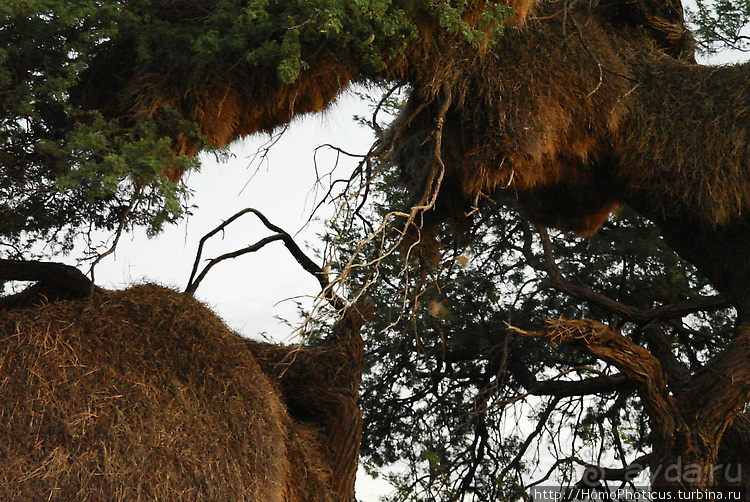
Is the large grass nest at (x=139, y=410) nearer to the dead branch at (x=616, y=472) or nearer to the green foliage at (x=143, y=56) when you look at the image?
the green foliage at (x=143, y=56)

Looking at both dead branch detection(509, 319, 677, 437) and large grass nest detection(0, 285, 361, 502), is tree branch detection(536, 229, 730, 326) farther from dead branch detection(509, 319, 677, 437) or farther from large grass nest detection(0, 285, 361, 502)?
large grass nest detection(0, 285, 361, 502)

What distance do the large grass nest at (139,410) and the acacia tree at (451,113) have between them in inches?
29.0

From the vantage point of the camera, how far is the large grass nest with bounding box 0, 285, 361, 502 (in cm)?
457

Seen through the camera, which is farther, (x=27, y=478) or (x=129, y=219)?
(x=129, y=219)

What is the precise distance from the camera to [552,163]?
6484mm

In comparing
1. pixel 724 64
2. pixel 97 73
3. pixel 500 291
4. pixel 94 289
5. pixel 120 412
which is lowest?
pixel 120 412

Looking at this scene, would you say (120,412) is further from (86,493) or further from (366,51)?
(366,51)

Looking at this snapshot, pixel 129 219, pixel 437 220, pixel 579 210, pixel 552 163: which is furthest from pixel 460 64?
pixel 129 219

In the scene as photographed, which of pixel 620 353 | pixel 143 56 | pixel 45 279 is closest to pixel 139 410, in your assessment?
pixel 45 279

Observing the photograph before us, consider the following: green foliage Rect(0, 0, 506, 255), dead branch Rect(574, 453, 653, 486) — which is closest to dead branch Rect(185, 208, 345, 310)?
green foliage Rect(0, 0, 506, 255)

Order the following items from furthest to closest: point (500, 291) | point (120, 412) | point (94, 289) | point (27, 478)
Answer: point (500, 291) < point (94, 289) < point (120, 412) < point (27, 478)

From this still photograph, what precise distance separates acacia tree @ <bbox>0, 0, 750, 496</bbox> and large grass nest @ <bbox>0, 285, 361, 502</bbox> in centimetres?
74

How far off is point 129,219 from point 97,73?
1059 mm

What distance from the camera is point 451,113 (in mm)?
5988
